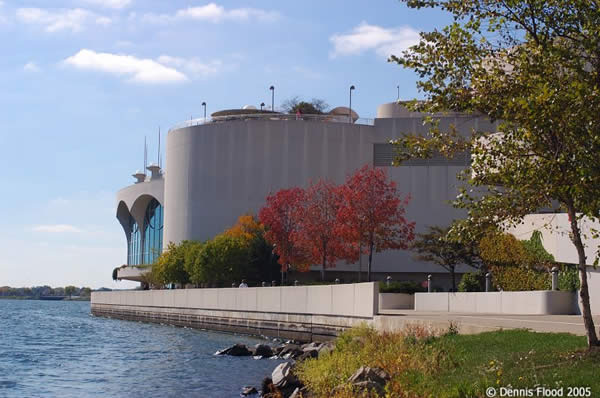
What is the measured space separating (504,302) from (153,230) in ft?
237

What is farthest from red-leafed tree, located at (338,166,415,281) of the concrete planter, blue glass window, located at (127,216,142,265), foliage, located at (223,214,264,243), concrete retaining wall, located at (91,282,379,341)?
blue glass window, located at (127,216,142,265)

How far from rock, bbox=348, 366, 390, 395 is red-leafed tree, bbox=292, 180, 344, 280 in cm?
3658

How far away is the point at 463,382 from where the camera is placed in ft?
37.1

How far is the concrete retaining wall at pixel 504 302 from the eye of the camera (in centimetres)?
2853

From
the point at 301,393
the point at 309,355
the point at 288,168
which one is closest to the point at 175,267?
the point at 288,168

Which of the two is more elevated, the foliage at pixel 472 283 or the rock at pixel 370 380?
the foliage at pixel 472 283

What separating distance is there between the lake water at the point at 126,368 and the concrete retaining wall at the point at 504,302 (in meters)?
8.85

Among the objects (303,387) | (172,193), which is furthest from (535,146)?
(172,193)

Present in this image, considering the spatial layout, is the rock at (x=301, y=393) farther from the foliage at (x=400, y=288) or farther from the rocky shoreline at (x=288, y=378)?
the foliage at (x=400, y=288)

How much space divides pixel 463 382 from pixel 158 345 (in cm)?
2539

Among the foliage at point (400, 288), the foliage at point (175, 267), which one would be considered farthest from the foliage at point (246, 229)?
the foliage at point (400, 288)

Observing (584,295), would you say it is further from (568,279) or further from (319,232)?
(319,232)

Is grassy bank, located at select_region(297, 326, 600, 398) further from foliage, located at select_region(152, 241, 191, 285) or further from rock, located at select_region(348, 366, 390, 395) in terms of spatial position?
foliage, located at select_region(152, 241, 191, 285)

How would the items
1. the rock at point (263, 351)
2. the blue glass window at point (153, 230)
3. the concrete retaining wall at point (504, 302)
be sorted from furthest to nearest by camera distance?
1. the blue glass window at point (153, 230)
2. the concrete retaining wall at point (504, 302)
3. the rock at point (263, 351)
